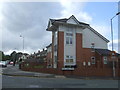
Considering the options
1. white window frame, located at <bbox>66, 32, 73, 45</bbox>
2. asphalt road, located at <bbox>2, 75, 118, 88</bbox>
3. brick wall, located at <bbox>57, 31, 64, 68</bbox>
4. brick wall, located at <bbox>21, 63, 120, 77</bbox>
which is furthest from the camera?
white window frame, located at <bbox>66, 32, 73, 45</bbox>

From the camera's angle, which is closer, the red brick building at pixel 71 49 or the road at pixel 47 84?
the road at pixel 47 84

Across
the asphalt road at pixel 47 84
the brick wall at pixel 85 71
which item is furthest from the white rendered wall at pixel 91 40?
the asphalt road at pixel 47 84

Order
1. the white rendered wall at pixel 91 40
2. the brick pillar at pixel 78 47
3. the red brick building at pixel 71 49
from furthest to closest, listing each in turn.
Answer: the white rendered wall at pixel 91 40 < the brick pillar at pixel 78 47 < the red brick building at pixel 71 49

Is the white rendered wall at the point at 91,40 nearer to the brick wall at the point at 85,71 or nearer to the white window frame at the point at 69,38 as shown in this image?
the white window frame at the point at 69,38

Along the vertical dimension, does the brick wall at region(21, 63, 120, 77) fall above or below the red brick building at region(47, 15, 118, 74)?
Answer: below

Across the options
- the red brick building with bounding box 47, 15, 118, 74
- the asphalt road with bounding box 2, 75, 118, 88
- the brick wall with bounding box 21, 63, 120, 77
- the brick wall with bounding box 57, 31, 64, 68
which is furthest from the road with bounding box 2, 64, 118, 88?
the brick wall with bounding box 57, 31, 64, 68

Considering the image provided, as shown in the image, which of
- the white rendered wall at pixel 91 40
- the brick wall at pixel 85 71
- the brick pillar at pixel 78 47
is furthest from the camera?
the white rendered wall at pixel 91 40

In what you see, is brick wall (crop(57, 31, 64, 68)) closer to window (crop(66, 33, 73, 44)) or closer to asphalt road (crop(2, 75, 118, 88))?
window (crop(66, 33, 73, 44))

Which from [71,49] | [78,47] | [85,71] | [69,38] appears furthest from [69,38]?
[85,71]

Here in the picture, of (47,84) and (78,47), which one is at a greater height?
(78,47)

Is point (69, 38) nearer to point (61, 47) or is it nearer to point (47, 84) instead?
point (61, 47)

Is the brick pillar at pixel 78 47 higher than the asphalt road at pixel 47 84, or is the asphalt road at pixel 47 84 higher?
the brick pillar at pixel 78 47

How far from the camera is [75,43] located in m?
34.6

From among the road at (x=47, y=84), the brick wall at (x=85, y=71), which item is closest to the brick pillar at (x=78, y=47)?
the brick wall at (x=85, y=71)
